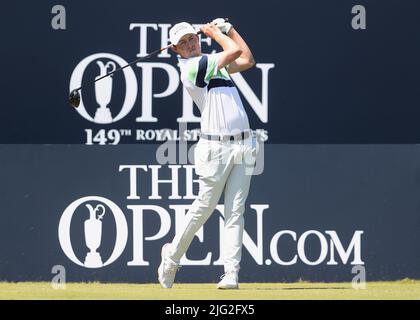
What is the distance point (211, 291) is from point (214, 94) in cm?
124

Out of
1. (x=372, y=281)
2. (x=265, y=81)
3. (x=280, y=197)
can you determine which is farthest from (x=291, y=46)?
(x=372, y=281)

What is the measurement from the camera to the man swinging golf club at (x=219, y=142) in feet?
30.1

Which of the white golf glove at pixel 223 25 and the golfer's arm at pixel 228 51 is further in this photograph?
the white golf glove at pixel 223 25

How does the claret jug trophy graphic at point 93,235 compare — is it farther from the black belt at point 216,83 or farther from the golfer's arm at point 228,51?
the golfer's arm at point 228,51

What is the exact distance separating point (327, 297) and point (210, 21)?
226 cm

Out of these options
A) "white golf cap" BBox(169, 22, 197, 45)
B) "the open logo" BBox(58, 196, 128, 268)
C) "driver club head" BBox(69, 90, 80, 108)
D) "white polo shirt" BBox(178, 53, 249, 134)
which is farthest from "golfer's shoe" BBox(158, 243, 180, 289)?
"white golf cap" BBox(169, 22, 197, 45)

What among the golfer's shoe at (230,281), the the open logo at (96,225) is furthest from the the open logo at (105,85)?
the golfer's shoe at (230,281)

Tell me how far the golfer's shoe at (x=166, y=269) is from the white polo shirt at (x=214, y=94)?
32.7 inches

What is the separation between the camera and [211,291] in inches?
367

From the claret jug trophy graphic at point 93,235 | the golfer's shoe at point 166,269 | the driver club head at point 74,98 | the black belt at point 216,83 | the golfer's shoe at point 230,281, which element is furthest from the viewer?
the claret jug trophy graphic at point 93,235

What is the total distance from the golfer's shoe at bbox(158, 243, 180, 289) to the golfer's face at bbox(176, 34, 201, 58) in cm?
124

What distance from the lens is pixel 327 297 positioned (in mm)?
9008

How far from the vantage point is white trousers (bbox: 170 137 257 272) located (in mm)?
9211

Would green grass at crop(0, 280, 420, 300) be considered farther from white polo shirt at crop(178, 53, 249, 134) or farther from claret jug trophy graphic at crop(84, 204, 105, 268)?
white polo shirt at crop(178, 53, 249, 134)
